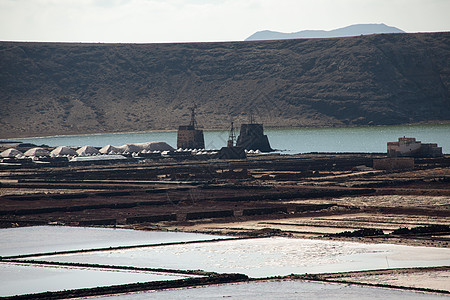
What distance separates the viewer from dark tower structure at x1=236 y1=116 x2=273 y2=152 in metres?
136

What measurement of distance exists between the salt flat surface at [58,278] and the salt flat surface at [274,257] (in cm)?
168

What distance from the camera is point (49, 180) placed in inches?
3238

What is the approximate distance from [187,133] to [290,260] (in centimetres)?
10700

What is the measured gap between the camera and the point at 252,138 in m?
138

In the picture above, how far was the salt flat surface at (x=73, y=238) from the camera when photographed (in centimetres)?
3859

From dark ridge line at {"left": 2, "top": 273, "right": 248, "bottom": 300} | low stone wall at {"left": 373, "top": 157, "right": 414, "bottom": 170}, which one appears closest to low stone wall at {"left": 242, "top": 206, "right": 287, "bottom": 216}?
dark ridge line at {"left": 2, "top": 273, "right": 248, "bottom": 300}

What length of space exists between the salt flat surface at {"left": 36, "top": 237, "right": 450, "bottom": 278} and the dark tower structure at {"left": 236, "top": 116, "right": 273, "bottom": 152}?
97.8m

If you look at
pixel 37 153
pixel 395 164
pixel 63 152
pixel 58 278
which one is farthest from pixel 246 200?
pixel 37 153

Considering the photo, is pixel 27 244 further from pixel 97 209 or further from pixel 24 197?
pixel 24 197

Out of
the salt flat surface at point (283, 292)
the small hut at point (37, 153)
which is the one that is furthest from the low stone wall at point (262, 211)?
the small hut at point (37, 153)

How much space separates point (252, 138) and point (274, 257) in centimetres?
10377

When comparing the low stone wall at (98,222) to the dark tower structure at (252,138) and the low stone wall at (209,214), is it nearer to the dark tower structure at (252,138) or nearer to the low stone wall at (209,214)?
the low stone wall at (209,214)

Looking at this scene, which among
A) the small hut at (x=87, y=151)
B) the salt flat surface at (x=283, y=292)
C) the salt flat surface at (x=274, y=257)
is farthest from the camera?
the small hut at (x=87, y=151)

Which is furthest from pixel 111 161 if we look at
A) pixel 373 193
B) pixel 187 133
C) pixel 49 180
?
pixel 373 193
